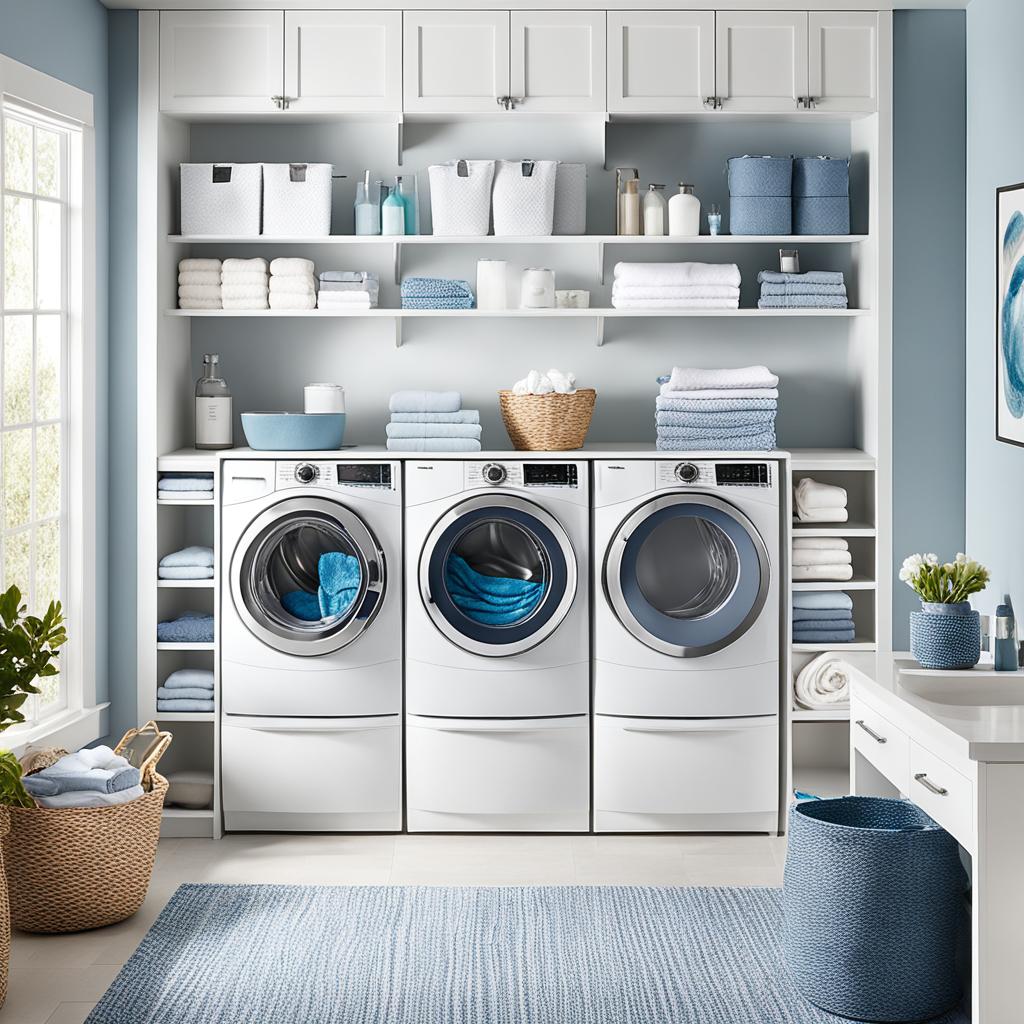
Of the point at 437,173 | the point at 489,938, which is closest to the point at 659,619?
the point at 489,938

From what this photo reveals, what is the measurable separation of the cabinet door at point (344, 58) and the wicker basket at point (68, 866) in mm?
2281

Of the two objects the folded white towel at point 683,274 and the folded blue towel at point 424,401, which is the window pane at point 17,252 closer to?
the folded blue towel at point 424,401

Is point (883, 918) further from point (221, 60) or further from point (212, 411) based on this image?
point (221, 60)

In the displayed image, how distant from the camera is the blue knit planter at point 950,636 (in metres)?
3.01

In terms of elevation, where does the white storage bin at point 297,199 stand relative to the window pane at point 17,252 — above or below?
above

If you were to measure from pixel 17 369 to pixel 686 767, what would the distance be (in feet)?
7.69

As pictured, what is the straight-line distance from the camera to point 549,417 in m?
3.99

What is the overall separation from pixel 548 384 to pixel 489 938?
1.69m

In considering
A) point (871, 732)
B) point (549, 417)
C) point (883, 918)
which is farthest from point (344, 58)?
point (883, 918)

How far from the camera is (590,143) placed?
4.37 m

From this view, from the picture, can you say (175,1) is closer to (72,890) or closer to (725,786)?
(72,890)

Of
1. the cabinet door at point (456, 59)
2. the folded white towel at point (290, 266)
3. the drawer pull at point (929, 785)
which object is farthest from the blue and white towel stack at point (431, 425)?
the drawer pull at point (929, 785)

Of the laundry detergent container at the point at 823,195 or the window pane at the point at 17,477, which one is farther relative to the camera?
the laundry detergent container at the point at 823,195

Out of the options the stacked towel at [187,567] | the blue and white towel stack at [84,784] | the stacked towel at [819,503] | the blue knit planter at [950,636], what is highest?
the stacked towel at [819,503]
